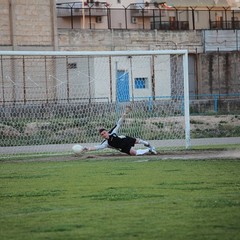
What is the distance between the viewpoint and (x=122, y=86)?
1746 inches

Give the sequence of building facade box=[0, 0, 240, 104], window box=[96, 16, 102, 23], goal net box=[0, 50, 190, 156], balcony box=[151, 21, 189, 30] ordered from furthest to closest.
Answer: window box=[96, 16, 102, 23], balcony box=[151, 21, 189, 30], building facade box=[0, 0, 240, 104], goal net box=[0, 50, 190, 156]

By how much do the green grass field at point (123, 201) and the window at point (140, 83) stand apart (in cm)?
1779

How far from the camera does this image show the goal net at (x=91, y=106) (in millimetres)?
37594

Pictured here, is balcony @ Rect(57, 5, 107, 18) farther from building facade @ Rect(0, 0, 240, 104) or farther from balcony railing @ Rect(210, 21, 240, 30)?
balcony railing @ Rect(210, 21, 240, 30)

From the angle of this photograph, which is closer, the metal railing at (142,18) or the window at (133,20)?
the metal railing at (142,18)

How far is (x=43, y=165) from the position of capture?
28891 millimetres

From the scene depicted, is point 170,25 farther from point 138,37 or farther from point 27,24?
point 27,24

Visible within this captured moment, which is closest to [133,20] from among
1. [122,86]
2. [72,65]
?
[72,65]

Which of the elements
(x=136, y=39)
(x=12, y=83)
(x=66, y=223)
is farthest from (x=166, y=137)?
(x=136, y=39)

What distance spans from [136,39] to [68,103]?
31062 mm

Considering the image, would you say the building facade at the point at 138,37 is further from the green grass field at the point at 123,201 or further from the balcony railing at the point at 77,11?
the green grass field at the point at 123,201

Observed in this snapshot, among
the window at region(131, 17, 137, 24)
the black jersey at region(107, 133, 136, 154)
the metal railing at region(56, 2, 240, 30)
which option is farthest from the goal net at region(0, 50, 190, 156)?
the window at region(131, 17, 137, 24)

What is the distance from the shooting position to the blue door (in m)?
42.2

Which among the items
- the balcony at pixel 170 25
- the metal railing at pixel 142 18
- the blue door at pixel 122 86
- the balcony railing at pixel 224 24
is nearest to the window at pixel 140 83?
the blue door at pixel 122 86
